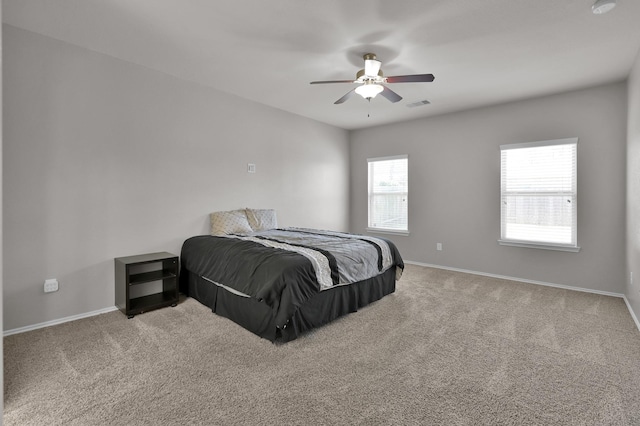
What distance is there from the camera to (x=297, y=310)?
108 inches

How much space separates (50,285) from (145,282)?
2.55 ft

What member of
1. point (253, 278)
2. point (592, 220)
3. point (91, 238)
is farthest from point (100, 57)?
point (592, 220)

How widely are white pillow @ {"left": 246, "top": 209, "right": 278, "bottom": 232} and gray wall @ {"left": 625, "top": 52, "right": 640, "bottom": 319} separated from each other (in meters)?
4.13

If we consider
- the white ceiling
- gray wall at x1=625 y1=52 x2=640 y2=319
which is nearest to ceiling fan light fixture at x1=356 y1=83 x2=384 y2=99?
the white ceiling

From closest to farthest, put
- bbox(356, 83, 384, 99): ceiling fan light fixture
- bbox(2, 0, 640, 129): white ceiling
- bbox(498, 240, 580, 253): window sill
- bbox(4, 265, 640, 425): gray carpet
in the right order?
1. bbox(4, 265, 640, 425): gray carpet
2. bbox(2, 0, 640, 129): white ceiling
3. bbox(356, 83, 384, 99): ceiling fan light fixture
4. bbox(498, 240, 580, 253): window sill

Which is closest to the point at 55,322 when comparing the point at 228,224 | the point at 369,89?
the point at 228,224

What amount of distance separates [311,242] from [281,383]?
1.66 metres

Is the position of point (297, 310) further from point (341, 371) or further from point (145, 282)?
point (145, 282)

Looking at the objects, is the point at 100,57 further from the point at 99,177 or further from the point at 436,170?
the point at 436,170

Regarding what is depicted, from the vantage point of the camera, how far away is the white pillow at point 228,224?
4196mm

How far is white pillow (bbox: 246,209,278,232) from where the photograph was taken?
15.0 feet

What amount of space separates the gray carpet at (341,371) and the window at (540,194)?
126 centimetres

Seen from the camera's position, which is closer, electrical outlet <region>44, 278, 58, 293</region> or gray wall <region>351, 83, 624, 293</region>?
electrical outlet <region>44, 278, 58, 293</region>

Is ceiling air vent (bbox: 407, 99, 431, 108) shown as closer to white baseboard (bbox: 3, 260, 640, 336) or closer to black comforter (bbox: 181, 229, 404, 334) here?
black comforter (bbox: 181, 229, 404, 334)
